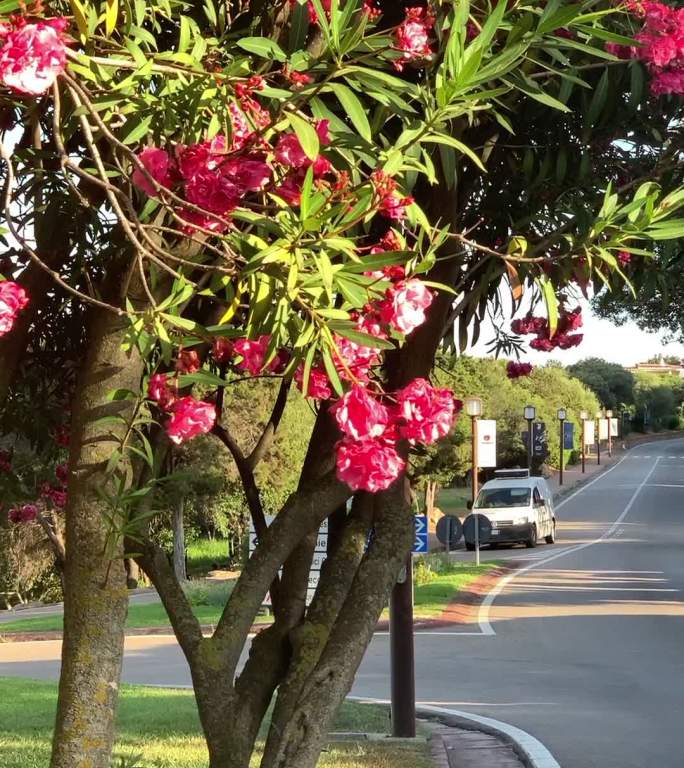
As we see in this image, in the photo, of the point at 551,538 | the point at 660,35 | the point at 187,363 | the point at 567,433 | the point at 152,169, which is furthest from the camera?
the point at 567,433


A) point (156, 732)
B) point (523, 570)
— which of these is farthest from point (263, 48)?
point (523, 570)

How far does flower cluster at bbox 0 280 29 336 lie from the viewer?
3.34 meters

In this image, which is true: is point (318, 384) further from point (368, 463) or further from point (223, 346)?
point (368, 463)

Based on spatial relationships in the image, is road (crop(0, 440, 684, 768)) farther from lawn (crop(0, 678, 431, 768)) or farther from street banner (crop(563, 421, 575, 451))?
street banner (crop(563, 421, 575, 451))

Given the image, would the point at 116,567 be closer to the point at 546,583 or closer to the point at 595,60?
the point at 595,60

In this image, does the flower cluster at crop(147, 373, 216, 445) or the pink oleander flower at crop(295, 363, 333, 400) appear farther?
the flower cluster at crop(147, 373, 216, 445)

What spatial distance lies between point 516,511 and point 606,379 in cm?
7901

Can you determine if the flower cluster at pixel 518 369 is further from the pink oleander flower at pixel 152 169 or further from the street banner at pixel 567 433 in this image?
the street banner at pixel 567 433

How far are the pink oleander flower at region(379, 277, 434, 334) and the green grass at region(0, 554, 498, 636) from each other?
17.5m

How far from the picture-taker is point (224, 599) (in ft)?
80.3

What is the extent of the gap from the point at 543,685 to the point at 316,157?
1187 centimetres

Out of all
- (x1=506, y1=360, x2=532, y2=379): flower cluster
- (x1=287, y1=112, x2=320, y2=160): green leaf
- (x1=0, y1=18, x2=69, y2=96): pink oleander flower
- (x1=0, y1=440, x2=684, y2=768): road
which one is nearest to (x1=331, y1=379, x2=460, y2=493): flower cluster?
(x1=287, y1=112, x2=320, y2=160): green leaf

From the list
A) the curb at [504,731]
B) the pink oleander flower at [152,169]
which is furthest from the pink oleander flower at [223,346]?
the curb at [504,731]

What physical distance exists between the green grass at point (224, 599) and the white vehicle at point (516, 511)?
306 inches
